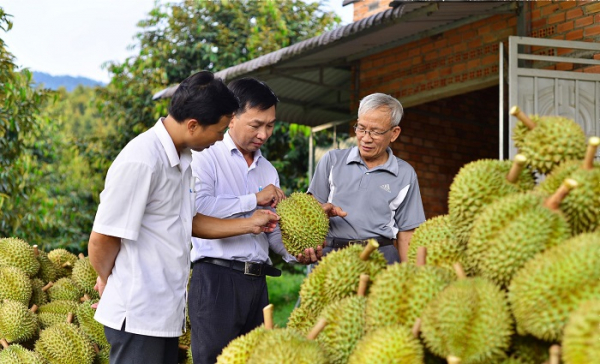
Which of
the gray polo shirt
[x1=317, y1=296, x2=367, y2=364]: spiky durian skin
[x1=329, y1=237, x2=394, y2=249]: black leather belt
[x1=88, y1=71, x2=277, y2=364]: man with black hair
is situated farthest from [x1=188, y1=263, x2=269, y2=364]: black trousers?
[x1=317, y1=296, x2=367, y2=364]: spiky durian skin

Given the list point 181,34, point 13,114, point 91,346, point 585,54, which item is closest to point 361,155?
point 91,346

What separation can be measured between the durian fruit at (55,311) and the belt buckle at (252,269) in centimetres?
155

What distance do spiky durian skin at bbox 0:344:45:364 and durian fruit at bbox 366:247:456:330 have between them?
269 centimetres

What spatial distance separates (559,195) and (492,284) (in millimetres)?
279

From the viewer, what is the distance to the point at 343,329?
71.7 inches

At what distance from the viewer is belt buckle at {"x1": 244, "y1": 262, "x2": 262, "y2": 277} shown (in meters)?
3.22

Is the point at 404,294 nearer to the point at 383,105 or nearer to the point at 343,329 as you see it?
the point at 343,329

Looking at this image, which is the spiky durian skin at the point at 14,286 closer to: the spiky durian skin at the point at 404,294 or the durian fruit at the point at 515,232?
the spiky durian skin at the point at 404,294

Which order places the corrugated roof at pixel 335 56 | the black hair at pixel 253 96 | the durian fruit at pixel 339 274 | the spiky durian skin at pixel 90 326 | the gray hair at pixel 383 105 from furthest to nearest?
the corrugated roof at pixel 335 56 → the spiky durian skin at pixel 90 326 → the gray hair at pixel 383 105 → the black hair at pixel 253 96 → the durian fruit at pixel 339 274

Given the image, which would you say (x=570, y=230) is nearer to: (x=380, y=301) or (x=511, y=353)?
(x=511, y=353)

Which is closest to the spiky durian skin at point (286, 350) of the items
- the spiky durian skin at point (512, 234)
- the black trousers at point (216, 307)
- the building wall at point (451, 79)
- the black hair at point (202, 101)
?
the spiky durian skin at point (512, 234)

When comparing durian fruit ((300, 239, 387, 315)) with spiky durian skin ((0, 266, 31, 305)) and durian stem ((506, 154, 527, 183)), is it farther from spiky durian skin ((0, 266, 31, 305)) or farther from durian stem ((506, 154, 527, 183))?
spiky durian skin ((0, 266, 31, 305))

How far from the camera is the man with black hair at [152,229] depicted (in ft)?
8.23

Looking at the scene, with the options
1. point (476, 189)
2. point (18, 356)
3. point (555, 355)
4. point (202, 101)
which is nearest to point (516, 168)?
point (476, 189)
